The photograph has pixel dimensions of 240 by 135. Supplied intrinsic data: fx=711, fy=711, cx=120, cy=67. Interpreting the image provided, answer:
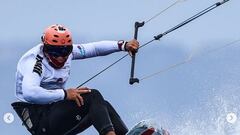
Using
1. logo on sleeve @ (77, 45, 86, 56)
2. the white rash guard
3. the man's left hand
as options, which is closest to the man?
the white rash guard

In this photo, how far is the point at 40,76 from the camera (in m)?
9.41

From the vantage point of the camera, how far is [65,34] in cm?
970

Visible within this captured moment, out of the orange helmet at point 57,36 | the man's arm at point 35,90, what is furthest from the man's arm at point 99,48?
the man's arm at point 35,90

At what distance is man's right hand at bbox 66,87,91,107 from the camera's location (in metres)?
9.17

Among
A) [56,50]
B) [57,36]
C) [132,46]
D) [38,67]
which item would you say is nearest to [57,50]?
[56,50]

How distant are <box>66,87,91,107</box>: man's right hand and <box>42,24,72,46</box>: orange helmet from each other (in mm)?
737

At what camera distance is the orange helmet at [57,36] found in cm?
961

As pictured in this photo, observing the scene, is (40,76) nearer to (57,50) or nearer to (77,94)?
(57,50)

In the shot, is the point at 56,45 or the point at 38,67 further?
the point at 56,45

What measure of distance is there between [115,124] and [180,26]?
1.75m

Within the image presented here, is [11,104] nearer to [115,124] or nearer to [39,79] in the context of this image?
[39,79]

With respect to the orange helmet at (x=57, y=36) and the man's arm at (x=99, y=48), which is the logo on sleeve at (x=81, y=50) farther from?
the orange helmet at (x=57, y=36)

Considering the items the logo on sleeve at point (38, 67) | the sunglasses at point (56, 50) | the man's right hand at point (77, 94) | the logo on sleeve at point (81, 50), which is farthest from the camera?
the logo on sleeve at point (81, 50)

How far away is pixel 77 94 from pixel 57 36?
0.95m
